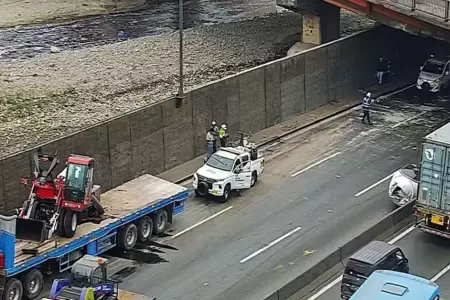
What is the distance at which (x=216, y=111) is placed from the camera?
4353 cm

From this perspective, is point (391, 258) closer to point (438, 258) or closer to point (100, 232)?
point (438, 258)

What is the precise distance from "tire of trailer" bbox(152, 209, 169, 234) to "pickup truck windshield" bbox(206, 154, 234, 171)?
13.8 feet

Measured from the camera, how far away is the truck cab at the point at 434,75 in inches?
2105

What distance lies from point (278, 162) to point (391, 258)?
13648 mm

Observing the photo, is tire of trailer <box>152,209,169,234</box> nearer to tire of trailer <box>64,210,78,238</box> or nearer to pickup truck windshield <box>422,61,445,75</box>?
tire of trailer <box>64,210,78,238</box>

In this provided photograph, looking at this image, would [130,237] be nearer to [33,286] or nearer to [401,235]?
[33,286]

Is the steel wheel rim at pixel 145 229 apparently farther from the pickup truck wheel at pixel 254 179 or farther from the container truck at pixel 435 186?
the container truck at pixel 435 186

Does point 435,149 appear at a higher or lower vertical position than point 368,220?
higher

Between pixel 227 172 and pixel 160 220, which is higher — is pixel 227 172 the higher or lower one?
the higher one

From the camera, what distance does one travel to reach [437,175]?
32.7 m

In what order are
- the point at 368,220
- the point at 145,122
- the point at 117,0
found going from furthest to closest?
the point at 117,0
the point at 145,122
the point at 368,220

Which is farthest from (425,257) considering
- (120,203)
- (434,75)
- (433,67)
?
(433,67)

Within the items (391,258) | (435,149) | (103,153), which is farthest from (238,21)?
(391,258)

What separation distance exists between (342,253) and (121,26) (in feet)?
121
